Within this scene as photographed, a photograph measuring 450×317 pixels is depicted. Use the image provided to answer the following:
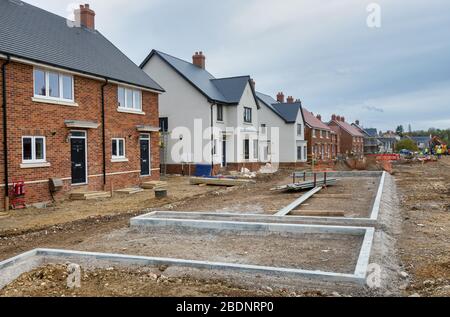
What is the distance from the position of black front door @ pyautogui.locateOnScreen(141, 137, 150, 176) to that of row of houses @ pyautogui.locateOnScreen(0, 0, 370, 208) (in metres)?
0.06

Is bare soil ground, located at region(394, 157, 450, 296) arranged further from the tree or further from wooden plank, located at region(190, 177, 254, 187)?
the tree

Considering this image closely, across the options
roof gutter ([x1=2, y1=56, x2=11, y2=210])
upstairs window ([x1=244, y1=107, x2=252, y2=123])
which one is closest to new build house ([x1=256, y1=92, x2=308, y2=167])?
upstairs window ([x1=244, y1=107, x2=252, y2=123])

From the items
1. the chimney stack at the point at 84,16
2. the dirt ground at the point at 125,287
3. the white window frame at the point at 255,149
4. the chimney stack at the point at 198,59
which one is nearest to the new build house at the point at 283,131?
the white window frame at the point at 255,149

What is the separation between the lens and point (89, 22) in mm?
22797

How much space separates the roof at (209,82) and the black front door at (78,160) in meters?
12.6

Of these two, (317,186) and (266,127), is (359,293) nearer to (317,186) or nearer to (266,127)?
(317,186)

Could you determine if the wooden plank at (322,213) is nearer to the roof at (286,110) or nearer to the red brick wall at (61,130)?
the red brick wall at (61,130)

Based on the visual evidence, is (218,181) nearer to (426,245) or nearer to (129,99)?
(129,99)

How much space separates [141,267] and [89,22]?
20.3 meters

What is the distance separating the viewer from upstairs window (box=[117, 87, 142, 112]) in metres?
20.2

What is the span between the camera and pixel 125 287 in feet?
18.4

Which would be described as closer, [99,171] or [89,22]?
[99,171]
